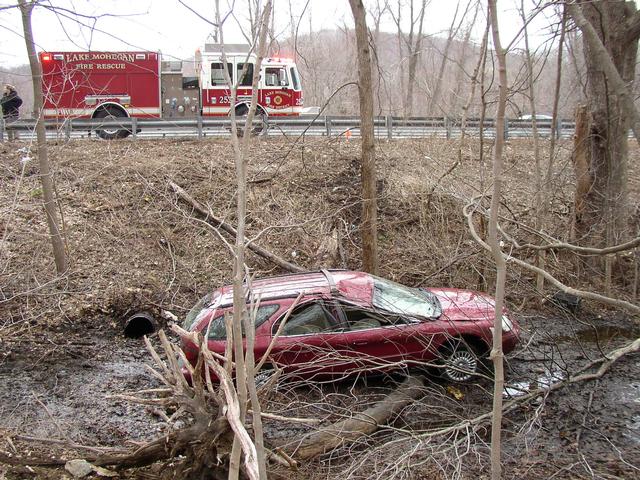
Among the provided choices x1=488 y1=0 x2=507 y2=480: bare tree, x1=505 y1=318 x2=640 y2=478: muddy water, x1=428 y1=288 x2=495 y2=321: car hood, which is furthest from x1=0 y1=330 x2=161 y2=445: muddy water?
x1=505 y1=318 x2=640 y2=478: muddy water

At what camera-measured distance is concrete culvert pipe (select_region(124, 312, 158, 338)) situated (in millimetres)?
9320

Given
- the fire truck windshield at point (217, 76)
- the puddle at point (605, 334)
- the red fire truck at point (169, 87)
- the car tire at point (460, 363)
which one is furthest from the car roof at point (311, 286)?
the fire truck windshield at point (217, 76)

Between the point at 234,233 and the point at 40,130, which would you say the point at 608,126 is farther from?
the point at 40,130

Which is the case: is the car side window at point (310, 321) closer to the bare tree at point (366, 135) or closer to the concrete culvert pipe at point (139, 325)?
the bare tree at point (366, 135)

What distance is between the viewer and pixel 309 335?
6426 mm

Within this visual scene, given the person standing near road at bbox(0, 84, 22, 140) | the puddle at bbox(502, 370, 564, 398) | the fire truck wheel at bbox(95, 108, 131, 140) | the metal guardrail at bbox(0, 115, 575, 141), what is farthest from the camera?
the fire truck wheel at bbox(95, 108, 131, 140)

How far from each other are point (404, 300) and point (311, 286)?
122 cm

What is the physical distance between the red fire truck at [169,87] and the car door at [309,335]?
11803 mm

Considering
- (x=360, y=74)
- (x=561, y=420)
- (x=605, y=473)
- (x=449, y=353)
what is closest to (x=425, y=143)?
(x=360, y=74)

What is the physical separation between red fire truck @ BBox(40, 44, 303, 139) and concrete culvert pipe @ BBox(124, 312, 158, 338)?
9.20m

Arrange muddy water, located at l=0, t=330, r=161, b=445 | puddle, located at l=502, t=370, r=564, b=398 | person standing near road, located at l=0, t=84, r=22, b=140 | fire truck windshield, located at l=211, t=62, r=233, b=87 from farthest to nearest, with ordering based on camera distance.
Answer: fire truck windshield, located at l=211, t=62, r=233, b=87, person standing near road, located at l=0, t=84, r=22, b=140, muddy water, located at l=0, t=330, r=161, b=445, puddle, located at l=502, t=370, r=564, b=398

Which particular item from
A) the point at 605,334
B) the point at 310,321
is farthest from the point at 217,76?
the point at 605,334

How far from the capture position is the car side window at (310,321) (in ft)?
21.3

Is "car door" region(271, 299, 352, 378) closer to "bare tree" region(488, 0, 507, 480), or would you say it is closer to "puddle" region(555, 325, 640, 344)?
"bare tree" region(488, 0, 507, 480)
